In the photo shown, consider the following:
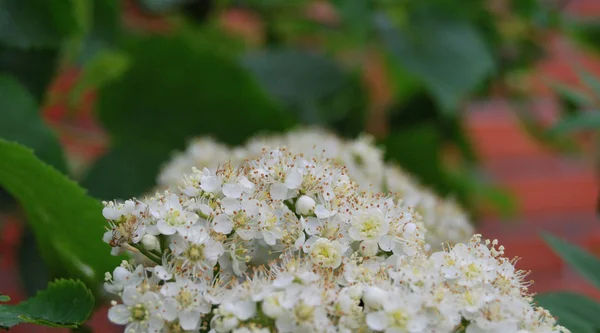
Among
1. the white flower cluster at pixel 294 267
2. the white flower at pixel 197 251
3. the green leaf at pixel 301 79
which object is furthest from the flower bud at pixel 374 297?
the green leaf at pixel 301 79

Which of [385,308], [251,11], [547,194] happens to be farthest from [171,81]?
[547,194]

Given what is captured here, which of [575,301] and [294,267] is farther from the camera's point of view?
[575,301]

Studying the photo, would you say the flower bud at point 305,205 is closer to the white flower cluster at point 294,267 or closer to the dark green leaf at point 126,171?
the white flower cluster at point 294,267

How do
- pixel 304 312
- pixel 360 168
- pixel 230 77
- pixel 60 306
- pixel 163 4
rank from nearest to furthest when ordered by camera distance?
1. pixel 304 312
2. pixel 60 306
3. pixel 360 168
4. pixel 230 77
5. pixel 163 4

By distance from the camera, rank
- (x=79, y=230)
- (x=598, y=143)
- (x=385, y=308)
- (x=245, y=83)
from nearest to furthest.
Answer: (x=385, y=308), (x=79, y=230), (x=245, y=83), (x=598, y=143)

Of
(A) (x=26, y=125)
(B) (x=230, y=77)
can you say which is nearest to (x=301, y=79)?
(B) (x=230, y=77)

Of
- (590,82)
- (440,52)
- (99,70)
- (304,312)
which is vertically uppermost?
(440,52)

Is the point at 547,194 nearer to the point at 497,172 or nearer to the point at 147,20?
the point at 497,172

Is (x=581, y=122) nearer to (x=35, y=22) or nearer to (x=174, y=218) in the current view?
(x=174, y=218)
